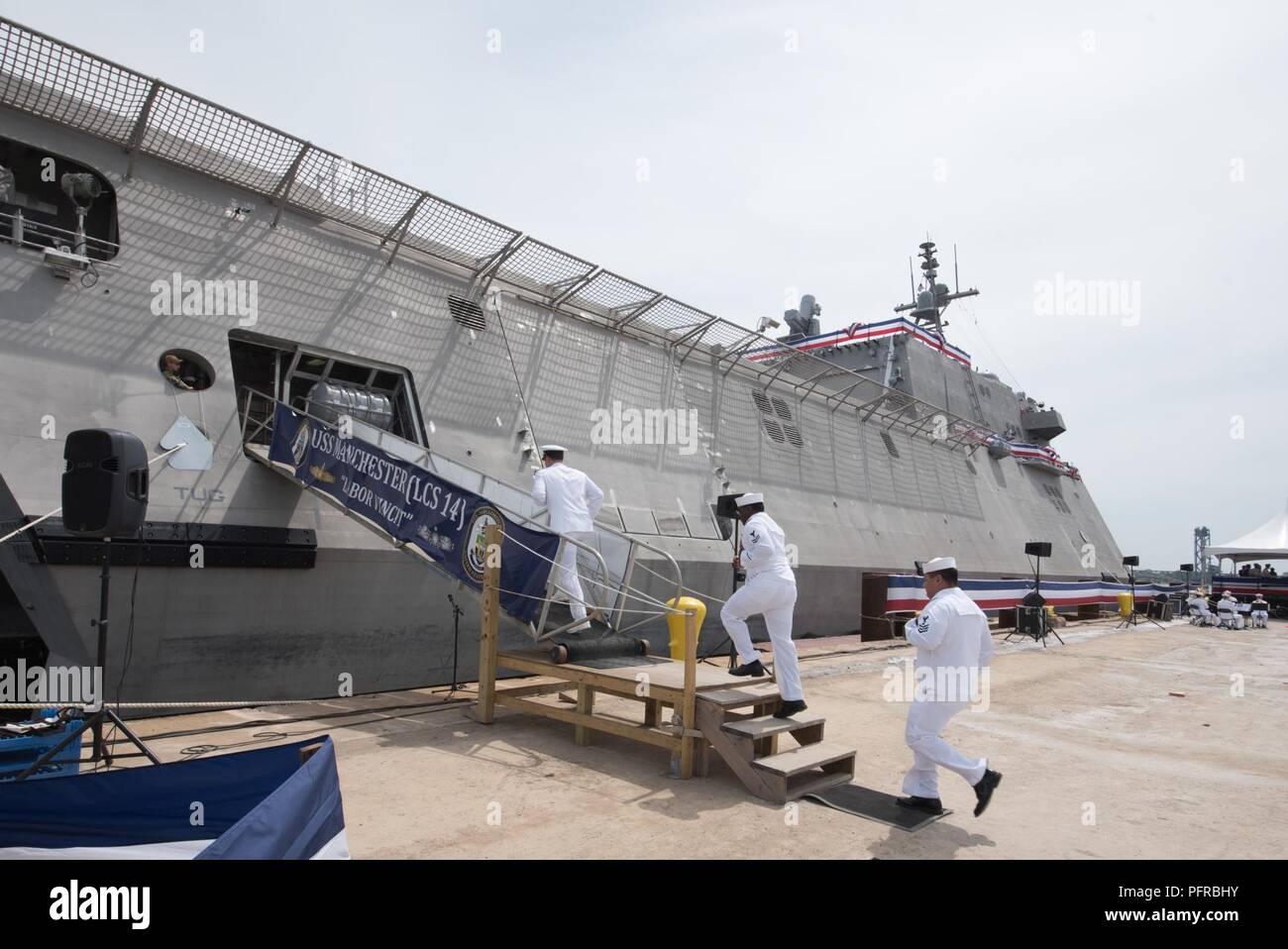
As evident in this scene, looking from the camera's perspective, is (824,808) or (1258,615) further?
(1258,615)

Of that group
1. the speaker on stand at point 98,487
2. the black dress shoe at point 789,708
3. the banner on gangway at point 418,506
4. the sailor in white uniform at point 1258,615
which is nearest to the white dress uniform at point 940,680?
the black dress shoe at point 789,708

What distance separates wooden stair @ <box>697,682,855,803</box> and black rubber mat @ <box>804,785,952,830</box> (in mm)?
107

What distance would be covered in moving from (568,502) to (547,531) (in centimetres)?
80

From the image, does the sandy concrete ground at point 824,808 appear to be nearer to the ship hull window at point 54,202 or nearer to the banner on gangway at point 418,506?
the banner on gangway at point 418,506

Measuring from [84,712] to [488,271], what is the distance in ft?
27.3

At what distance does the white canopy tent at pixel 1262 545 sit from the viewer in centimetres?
2980

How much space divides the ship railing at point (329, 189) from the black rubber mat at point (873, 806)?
28.0 ft

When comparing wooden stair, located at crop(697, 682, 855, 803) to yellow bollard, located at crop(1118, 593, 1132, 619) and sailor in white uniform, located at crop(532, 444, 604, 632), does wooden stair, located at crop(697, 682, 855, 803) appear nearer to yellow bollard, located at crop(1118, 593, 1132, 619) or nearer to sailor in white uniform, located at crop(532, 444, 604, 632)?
sailor in white uniform, located at crop(532, 444, 604, 632)

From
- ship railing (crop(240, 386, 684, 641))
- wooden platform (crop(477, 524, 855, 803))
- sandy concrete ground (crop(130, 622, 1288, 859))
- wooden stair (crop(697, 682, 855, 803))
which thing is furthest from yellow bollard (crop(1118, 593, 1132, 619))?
wooden stair (crop(697, 682, 855, 803))

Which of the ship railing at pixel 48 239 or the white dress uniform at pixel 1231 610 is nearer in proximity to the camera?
the ship railing at pixel 48 239

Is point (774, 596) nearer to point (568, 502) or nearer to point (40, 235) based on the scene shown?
point (568, 502)

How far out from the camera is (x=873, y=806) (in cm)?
518

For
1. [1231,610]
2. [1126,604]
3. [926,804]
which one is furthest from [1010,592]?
[926,804]
